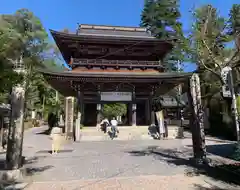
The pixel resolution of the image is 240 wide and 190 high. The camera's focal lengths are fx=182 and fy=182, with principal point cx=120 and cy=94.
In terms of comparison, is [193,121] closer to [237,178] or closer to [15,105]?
[237,178]

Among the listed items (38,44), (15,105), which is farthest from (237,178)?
(38,44)

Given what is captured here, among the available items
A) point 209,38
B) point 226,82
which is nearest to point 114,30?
point 209,38

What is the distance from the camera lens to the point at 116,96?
15.8 meters

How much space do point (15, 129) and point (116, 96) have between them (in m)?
10.9

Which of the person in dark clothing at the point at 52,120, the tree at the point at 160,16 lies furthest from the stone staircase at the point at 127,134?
the tree at the point at 160,16

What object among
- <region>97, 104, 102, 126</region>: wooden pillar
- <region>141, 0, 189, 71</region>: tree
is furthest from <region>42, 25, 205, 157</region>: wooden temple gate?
<region>141, 0, 189, 71</region>: tree

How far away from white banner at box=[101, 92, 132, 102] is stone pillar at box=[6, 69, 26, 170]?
403 inches

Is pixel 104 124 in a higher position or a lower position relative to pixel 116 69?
lower

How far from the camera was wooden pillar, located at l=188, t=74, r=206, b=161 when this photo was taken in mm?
6449

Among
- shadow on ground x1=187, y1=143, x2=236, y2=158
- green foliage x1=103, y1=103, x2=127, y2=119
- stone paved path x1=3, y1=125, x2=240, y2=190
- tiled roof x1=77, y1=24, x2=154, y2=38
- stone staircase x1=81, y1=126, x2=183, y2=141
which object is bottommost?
stone paved path x1=3, y1=125, x2=240, y2=190

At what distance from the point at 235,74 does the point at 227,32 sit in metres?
1.89

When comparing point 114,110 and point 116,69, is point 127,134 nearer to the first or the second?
point 116,69

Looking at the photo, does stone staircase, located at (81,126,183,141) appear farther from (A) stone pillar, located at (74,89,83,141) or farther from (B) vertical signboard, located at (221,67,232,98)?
(B) vertical signboard, located at (221,67,232,98)

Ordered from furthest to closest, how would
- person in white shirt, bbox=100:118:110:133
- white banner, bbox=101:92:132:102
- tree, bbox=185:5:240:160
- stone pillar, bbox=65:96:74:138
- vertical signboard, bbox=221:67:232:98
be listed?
white banner, bbox=101:92:132:102 → person in white shirt, bbox=100:118:110:133 → stone pillar, bbox=65:96:74:138 → tree, bbox=185:5:240:160 → vertical signboard, bbox=221:67:232:98
